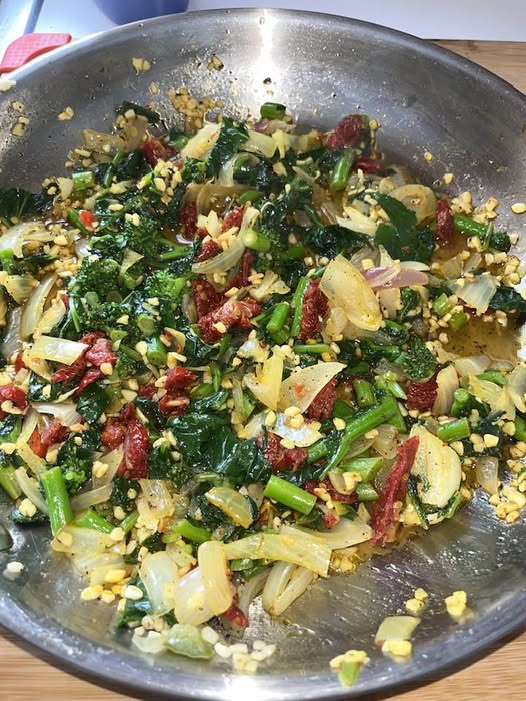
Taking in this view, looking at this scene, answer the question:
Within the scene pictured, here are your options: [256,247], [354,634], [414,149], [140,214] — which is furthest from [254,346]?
[414,149]

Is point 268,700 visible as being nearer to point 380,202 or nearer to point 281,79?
point 380,202

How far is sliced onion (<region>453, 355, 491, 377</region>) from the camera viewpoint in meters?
2.93

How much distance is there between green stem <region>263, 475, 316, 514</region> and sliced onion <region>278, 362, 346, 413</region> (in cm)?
32

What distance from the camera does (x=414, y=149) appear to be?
3600 mm

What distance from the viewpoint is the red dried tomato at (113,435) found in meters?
2.69

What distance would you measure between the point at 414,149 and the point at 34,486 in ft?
8.28

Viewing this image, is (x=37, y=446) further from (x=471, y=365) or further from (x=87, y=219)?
(x=471, y=365)

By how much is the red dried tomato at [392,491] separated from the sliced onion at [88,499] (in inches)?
40.9

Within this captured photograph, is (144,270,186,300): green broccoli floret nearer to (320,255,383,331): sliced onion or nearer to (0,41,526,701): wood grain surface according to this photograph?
(320,255,383,331): sliced onion

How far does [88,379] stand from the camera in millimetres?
2729

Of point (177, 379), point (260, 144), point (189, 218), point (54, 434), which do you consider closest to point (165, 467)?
point (177, 379)

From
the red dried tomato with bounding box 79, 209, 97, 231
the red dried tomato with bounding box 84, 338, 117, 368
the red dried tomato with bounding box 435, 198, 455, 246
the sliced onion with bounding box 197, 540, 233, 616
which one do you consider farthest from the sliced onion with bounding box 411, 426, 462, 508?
the red dried tomato with bounding box 79, 209, 97, 231

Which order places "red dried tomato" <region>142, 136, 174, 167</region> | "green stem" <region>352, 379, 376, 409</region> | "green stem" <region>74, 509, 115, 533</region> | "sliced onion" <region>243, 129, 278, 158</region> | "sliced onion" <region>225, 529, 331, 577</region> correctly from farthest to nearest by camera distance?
1. "red dried tomato" <region>142, 136, 174, 167</region>
2. "sliced onion" <region>243, 129, 278, 158</region>
3. "green stem" <region>352, 379, 376, 409</region>
4. "green stem" <region>74, 509, 115, 533</region>
5. "sliced onion" <region>225, 529, 331, 577</region>

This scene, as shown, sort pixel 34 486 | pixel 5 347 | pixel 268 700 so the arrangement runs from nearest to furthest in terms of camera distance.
A: pixel 268 700 → pixel 34 486 → pixel 5 347
